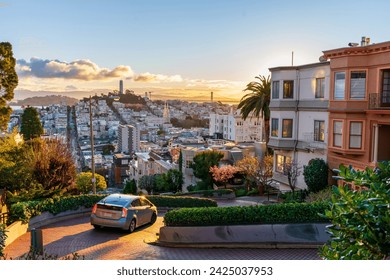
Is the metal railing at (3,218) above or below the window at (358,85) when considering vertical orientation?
below

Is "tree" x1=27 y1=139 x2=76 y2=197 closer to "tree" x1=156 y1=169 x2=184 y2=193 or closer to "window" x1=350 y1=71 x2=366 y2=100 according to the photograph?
"window" x1=350 y1=71 x2=366 y2=100

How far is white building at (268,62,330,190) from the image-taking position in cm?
1971

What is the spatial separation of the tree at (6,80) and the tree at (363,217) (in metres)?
14.6

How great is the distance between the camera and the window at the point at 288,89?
21562 millimetres

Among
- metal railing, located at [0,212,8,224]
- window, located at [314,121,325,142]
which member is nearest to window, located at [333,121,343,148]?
window, located at [314,121,325,142]

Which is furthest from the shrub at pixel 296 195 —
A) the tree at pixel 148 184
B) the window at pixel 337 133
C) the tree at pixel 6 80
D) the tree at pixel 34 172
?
the tree at pixel 148 184

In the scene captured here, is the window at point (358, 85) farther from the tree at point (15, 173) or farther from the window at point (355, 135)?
the tree at point (15, 173)

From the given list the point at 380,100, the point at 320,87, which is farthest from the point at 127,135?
the point at 380,100

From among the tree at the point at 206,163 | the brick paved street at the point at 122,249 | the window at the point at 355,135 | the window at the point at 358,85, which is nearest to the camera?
the brick paved street at the point at 122,249

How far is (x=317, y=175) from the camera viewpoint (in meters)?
19.1

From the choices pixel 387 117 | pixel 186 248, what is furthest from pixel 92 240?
pixel 387 117

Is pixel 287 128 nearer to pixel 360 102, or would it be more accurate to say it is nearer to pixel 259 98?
pixel 259 98

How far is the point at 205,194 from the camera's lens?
2272 centimetres
